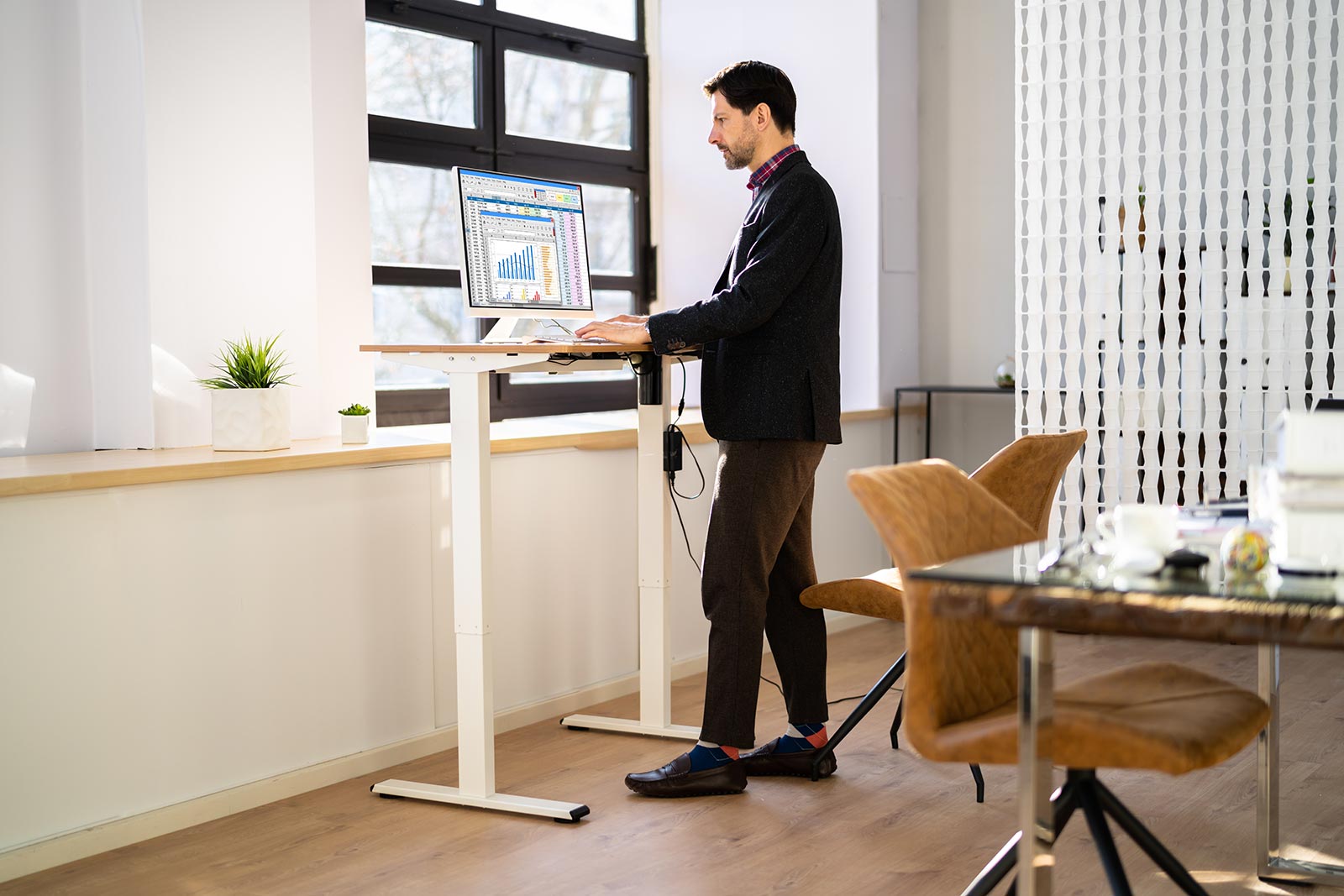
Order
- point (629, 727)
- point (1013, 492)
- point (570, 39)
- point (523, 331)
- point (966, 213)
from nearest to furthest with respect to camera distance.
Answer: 1. point (1013, 492)
2. point (523, 331)
3. point (629, 727)
4. point (570, 39)
5. point (966, 213)

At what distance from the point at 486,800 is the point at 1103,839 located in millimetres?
1566

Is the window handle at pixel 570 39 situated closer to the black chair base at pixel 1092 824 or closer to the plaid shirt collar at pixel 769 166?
the plaid shirt collar at pixel 769 166

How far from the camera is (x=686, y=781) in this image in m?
3.09

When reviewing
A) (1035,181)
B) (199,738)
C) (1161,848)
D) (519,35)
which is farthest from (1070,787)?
(519,35)

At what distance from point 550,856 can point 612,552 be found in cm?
140

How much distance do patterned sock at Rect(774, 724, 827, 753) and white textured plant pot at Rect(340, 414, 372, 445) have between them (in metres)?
1.32

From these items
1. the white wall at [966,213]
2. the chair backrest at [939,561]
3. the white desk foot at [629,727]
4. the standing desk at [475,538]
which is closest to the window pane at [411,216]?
the standing desk at [475,538]

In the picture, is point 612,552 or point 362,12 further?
point 612,552

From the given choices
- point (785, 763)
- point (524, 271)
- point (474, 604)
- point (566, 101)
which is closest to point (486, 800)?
point (474, 604)

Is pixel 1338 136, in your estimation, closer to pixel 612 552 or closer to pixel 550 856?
pixel 612 552

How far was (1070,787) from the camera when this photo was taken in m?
1.93

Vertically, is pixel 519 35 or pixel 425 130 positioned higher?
pixel 519 35

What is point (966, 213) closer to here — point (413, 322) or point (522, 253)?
point (413, 322)

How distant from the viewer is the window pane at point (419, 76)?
166 inches
